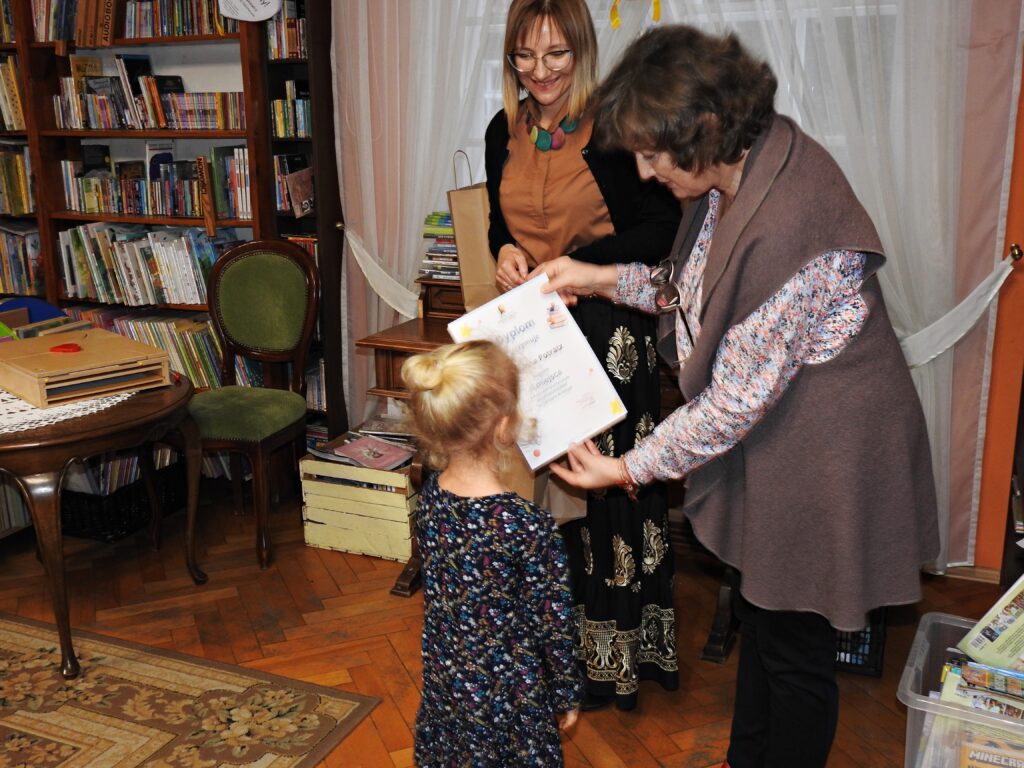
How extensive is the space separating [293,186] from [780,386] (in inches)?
92.0

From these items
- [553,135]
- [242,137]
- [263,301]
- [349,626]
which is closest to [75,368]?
[263,301]

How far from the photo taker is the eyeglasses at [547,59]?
74.7 inches

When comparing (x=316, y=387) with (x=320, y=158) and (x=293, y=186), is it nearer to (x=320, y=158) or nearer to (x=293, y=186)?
(x=293, y=186)

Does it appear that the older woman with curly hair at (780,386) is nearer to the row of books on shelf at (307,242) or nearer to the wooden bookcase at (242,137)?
the wooden bookcase at (242,137)

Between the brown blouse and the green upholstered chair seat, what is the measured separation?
130cm

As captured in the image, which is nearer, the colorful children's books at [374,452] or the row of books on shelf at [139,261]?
the colorful children's books at [374,452]

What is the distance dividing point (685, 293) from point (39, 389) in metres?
1.66

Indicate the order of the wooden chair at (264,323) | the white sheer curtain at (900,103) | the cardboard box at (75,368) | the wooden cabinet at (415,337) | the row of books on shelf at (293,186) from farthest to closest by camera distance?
the row of books on shelf at (293,186) → the wooden chair at (264,323) → the wooden cabinet at (415,337) → the white sheer curtain at (900,103) → the cardboard box at (75,368)

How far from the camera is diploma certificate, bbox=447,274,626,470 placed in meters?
1.75

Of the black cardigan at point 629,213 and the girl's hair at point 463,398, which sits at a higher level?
the black cardigan at point 629,213

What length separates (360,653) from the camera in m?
2.56

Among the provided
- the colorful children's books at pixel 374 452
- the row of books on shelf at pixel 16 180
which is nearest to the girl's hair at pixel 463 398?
the colorful children's books at pixel 374 452

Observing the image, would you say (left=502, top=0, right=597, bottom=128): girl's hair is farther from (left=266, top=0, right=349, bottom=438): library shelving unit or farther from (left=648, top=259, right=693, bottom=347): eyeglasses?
(left=266, top=0, right=349, bottom=438): library shelving unit

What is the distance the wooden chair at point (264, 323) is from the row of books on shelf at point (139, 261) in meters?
0.29
